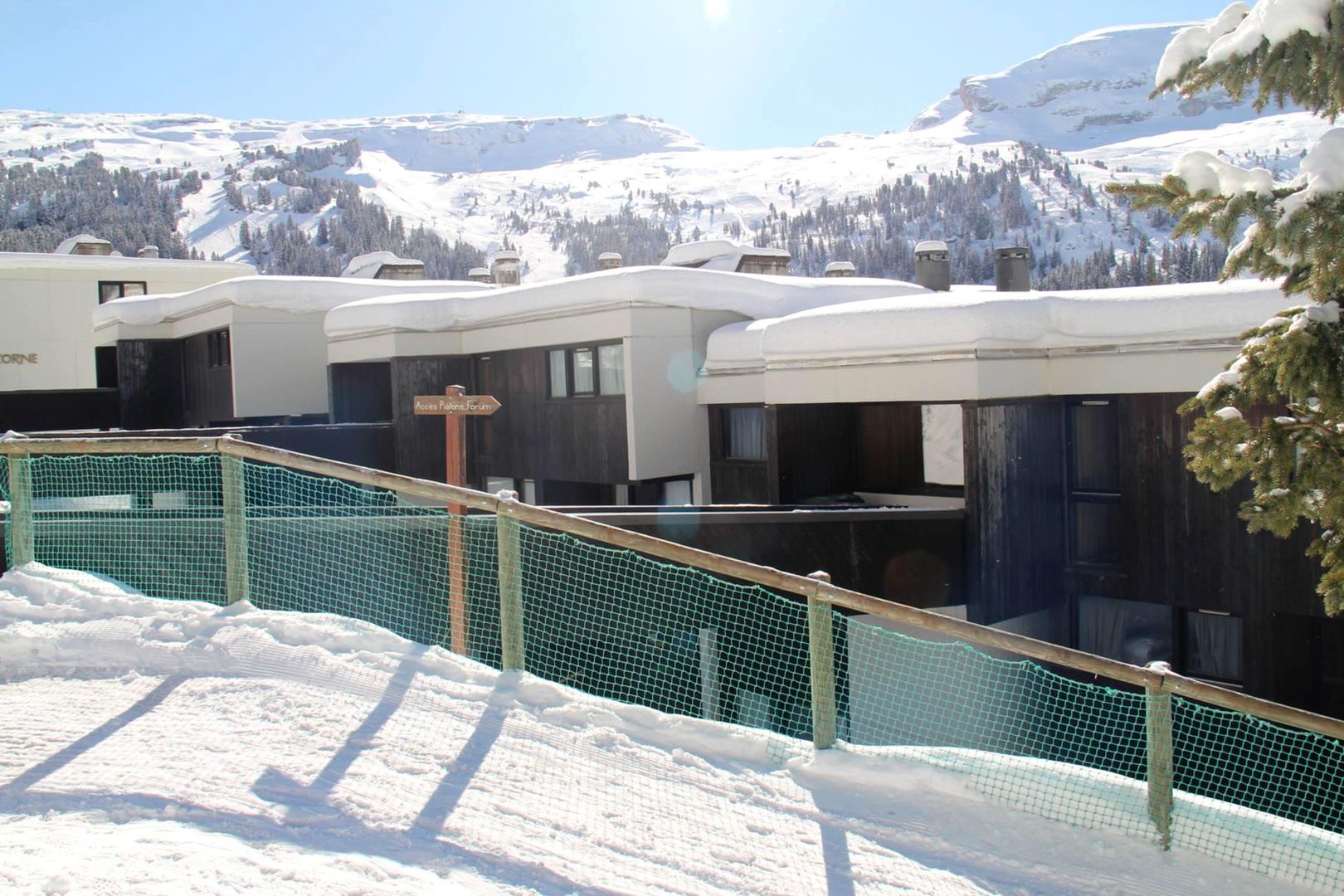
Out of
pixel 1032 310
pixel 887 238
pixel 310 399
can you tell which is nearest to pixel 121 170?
pixel 887 238

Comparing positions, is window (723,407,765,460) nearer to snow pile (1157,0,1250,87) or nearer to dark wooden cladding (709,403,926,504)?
dark wooden cladding (709,403,926,504)

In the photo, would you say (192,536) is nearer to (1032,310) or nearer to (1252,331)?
(1252,331)

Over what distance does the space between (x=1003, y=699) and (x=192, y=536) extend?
346 inches

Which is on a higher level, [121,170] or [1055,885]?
[121,170]

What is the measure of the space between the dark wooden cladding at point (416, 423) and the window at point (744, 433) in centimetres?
524

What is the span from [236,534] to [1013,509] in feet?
27.5

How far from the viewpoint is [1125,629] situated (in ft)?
41.4

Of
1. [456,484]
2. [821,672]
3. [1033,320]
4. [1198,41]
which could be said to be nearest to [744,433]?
[1033,320]

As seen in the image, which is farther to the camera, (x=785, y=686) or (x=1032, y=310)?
(x=1032, y=310)

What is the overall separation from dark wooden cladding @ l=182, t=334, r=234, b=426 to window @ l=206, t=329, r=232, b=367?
0.24 ft

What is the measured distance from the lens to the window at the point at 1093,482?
12273mm

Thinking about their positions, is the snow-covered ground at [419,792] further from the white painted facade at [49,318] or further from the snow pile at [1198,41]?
the white painted facade at [49,318]

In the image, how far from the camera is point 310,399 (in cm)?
2155

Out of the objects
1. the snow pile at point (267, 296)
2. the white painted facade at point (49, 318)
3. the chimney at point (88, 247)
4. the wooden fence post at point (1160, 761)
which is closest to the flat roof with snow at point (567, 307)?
the snow pile at point (267, 296)
